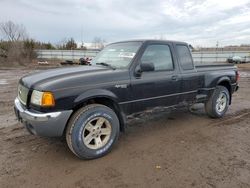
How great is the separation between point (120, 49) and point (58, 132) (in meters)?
2.10

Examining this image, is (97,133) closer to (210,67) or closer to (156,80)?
(156,80)

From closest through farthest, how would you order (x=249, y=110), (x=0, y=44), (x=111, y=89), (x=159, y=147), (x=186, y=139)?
(x=111, y=89)
(x=159, y=147)
(x=186, y=139)
(x=249, y=110)
(x=0, y=44)

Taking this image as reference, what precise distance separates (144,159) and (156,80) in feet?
4.94

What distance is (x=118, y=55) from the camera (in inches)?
184

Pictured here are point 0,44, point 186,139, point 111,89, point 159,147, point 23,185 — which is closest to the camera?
point 23,185

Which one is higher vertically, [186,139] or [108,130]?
[108,130]

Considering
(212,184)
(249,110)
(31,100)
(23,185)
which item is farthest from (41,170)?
(249,110)

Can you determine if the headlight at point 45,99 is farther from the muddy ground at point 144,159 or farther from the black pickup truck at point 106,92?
the muddy ground at point 144,159

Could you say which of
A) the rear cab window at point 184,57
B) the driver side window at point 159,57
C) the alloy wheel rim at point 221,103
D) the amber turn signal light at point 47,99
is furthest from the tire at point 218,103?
the amber turn signal light at point 47,99

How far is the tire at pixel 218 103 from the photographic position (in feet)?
19.5

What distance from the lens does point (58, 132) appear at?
3.52 metres

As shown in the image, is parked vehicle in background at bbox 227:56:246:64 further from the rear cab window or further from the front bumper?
the front bumper

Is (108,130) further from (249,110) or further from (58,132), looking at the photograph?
(249,110)

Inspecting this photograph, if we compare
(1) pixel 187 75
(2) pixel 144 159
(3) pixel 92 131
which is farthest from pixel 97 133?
(1) pixel 187 75
